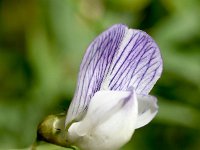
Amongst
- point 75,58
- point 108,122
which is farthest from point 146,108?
point 75,58

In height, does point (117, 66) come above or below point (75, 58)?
above

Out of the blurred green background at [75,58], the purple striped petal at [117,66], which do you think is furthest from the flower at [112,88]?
the blurred green background at [75,58]

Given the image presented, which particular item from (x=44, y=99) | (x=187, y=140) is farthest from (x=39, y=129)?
(x=187, y=140)

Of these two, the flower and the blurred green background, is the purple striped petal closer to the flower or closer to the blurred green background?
the flower

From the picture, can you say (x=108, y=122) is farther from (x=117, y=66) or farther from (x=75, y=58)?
(x=75, y=58)

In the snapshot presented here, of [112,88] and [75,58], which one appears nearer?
[112,88]

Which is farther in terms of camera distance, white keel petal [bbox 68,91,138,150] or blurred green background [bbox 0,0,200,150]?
blurred green background [bbox 0,0,200,150]

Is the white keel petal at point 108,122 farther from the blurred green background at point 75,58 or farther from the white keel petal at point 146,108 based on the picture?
the blurred green background at point 75,58

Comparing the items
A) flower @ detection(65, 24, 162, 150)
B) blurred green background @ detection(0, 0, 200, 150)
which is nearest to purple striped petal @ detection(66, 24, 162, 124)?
flower @ detection(65, 24, 162, 150)
